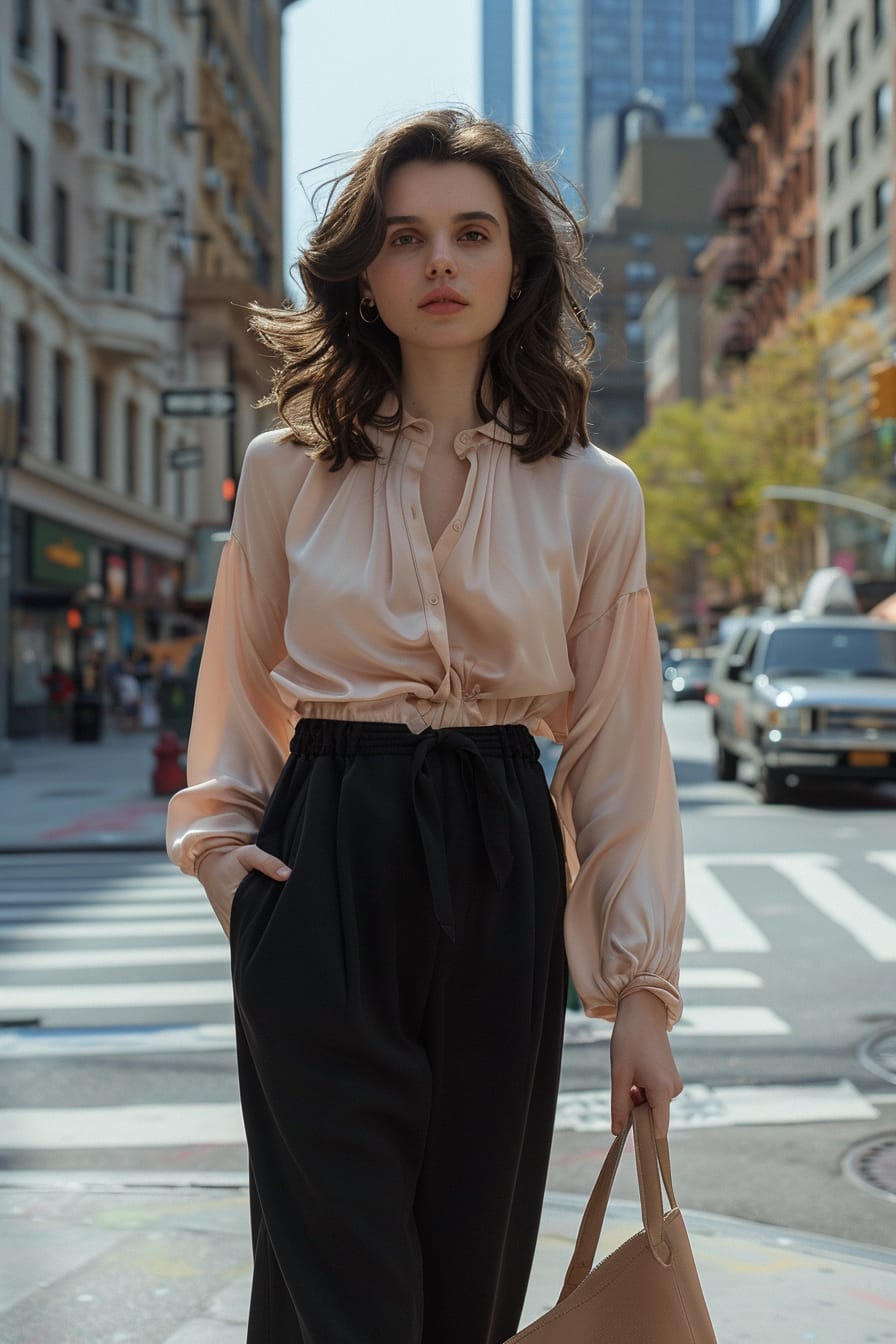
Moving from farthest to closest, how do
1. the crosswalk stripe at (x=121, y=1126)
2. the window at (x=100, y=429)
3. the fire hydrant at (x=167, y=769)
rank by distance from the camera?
1. the window at (x=100, y=429)
2. the fire hydrant at (x=167, y=769)
3. the crosswalk stripe at (x=121, y=1126)

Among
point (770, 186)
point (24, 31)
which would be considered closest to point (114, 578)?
point (24, 31)

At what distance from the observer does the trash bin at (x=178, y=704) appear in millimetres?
21516

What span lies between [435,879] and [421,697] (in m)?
0.27

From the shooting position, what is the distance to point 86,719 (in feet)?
103

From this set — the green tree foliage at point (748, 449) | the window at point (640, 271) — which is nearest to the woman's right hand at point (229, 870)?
the green tree foliage at point (748, 449)

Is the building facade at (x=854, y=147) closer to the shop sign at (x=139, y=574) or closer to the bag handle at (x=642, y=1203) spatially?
the shop sign at (x=139, y=574)

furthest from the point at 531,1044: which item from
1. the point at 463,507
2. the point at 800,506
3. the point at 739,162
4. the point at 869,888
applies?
the point at 739,162

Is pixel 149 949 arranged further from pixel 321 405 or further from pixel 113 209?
pixel 113 209

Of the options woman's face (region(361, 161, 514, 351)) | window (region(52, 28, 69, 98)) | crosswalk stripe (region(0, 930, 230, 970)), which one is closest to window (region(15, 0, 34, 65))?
window (region(52, 28, 69, 98))

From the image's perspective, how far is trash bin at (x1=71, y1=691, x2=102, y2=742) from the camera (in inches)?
1238

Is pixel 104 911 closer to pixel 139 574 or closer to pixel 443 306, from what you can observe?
pixel 443 306

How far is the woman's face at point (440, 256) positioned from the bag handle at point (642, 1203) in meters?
1.15

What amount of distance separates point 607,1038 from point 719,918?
11.3ft

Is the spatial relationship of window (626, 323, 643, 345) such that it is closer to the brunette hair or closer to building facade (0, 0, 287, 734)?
building facade (0, 0, 287, 734)
